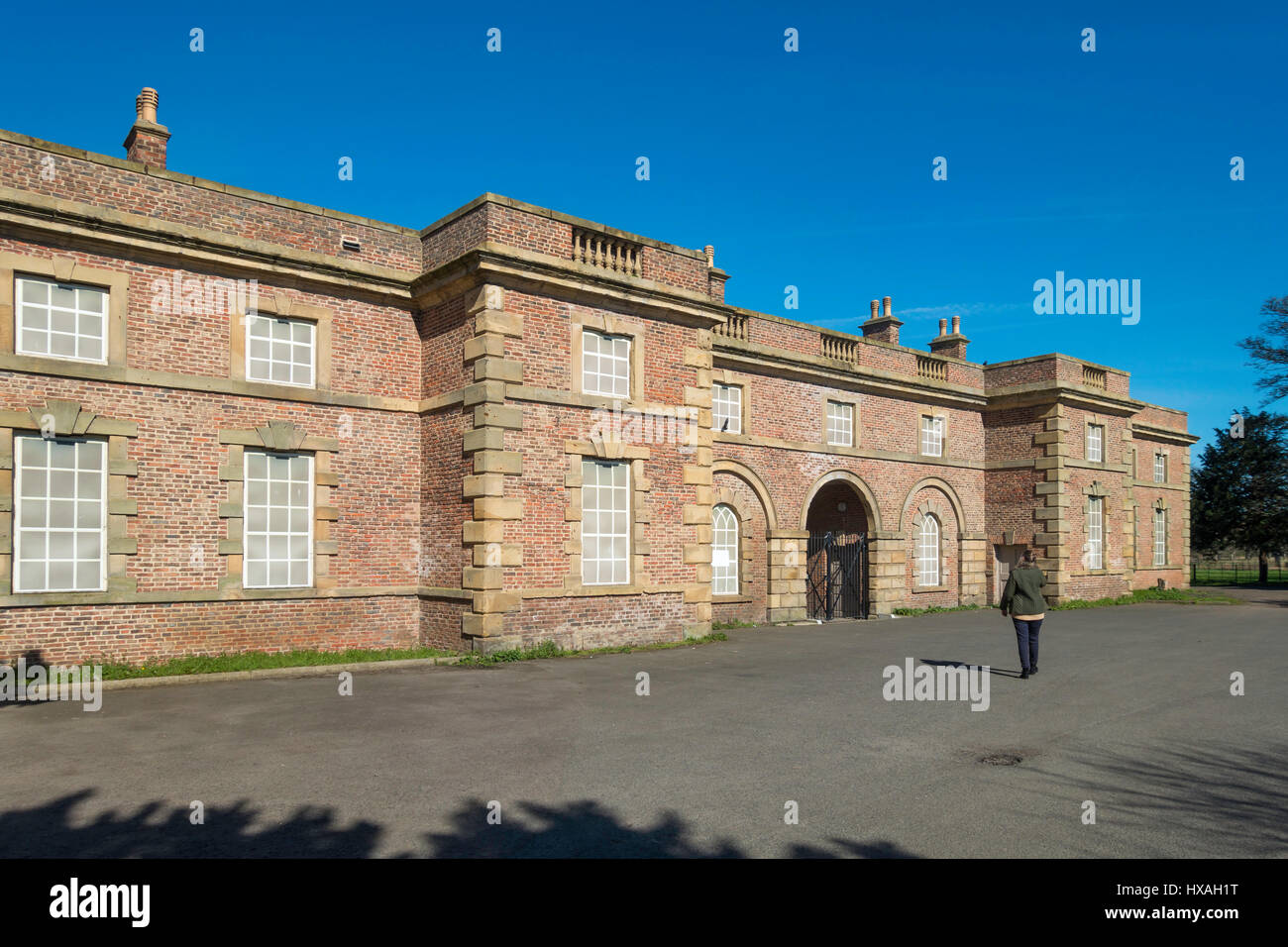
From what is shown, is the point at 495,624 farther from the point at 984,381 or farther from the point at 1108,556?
the point at 1108,556

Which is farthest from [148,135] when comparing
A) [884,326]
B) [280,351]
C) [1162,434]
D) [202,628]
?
[1162,434]

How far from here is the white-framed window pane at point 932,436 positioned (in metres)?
25.8

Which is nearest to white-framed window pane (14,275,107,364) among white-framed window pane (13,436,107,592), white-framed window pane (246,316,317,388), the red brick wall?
white-framed window pane (13,436,107,592)

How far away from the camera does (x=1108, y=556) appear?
2852 centimetres

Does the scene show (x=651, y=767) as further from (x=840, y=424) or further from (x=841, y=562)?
(x=841, y=562)

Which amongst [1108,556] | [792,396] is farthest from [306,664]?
[1108,556]

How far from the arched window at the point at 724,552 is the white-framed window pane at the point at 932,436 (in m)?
7.70

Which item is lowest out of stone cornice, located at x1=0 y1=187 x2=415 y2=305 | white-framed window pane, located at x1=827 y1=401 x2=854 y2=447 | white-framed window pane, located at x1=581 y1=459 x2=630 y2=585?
white-framed window pane, located at x1=581 y1=459 x2=630 y2=585

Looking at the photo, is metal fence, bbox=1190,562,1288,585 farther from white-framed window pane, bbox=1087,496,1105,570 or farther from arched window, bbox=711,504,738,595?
arched window, bbox=711,504,738,595

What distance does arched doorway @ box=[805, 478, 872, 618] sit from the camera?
2391 centimetres

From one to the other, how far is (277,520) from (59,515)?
284 centimetres

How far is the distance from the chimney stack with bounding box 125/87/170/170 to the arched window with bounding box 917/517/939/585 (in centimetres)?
2012

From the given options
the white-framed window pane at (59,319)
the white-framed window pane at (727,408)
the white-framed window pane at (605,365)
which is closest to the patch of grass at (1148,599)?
the white-framed window pane at (727,408)
